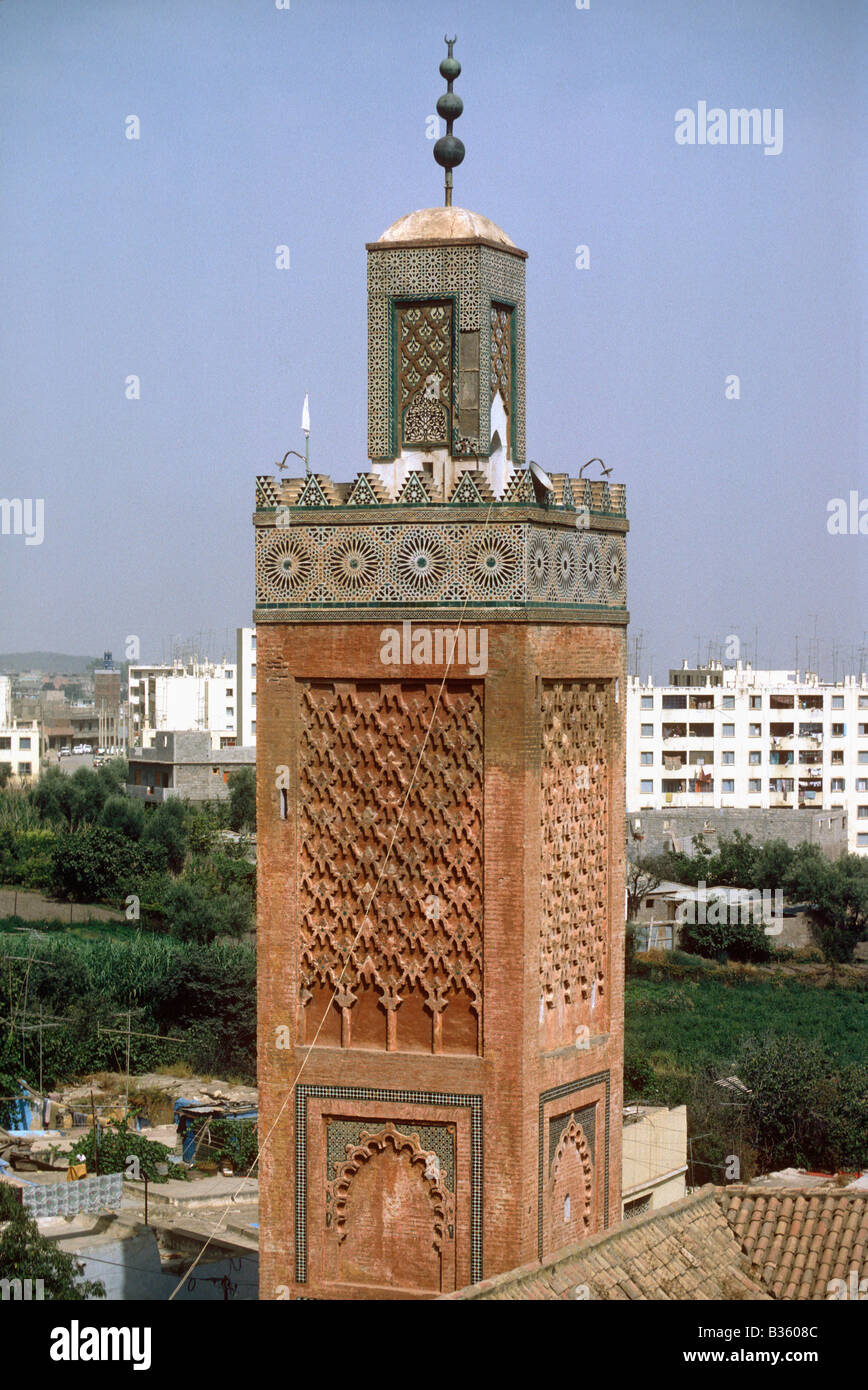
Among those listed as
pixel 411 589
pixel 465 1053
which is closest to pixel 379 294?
pixel 411 589

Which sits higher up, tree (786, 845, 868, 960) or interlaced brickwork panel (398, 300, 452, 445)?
interlaced brickwork panel (398, 300, 452, 445)

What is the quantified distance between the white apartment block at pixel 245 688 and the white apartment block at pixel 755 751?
12.8m

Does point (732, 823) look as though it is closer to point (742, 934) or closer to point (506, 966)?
point (742, 934)

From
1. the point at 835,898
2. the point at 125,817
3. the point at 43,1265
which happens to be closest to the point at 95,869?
the point at 125,817

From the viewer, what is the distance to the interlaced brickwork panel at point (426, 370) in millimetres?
8930

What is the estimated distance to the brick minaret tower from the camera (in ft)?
28.0

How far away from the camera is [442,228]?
29.3 ft

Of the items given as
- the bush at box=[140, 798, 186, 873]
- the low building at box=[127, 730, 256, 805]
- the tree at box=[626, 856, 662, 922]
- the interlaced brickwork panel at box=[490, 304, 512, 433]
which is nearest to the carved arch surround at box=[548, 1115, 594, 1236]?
the interlaced brickwork panel at box=[490, 304, 512, 433]

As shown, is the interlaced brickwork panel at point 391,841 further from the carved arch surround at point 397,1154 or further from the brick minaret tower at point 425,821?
the carved arch surround at point 397,1154

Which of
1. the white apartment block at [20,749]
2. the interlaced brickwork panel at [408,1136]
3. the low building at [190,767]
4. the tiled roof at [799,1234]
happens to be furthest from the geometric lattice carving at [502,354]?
the white apartment block at [20,749]

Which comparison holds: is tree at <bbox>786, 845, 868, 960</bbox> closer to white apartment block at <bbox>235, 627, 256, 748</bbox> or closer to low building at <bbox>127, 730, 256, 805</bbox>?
low building at <bbox>127, 730, 256, 805</bbox>

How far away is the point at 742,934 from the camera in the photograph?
118 feet

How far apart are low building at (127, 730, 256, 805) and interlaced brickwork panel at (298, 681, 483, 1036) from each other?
41.6 m
